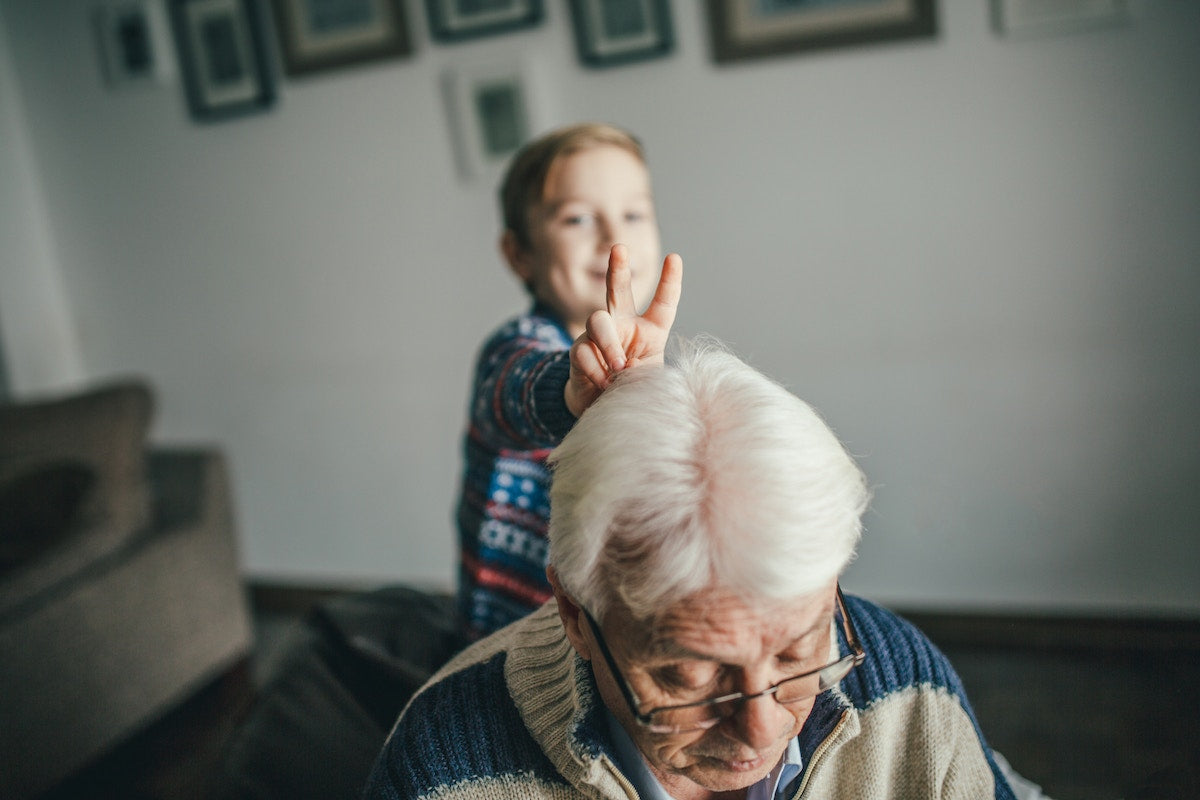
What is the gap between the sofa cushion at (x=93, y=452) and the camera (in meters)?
2.48

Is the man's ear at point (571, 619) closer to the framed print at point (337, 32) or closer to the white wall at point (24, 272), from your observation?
the framed print at point (337, 32)

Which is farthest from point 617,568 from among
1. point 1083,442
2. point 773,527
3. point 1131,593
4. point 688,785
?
point 1131,593

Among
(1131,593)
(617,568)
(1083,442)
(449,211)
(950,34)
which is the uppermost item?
(950,34)

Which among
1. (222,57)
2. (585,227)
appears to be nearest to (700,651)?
(585,227)

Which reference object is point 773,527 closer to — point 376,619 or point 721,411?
point 721,411

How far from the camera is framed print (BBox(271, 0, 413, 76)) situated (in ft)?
8.79

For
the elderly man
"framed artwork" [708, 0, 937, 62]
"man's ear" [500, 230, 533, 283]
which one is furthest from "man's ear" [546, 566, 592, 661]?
"framed artwork" [708, 0, 937, 62]

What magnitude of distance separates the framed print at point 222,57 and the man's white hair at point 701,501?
8.47ft

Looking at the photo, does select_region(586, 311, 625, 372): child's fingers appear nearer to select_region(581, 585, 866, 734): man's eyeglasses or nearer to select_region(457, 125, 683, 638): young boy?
select_region(457, 125, 683, 638): young boy

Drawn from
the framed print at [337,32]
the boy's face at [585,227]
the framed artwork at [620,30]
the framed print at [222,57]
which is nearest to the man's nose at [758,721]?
the boy's face at [585,227]

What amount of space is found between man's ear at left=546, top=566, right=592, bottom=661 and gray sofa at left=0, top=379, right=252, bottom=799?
6.34ft

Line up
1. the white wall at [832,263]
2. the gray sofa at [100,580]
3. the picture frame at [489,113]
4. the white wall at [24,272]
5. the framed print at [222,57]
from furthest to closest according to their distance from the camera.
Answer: the white wall at [24,272]
the framed print at [222,57]
the picture frame at [489,113]
the gray sofa at [100,580]
the white wall at [832,263]

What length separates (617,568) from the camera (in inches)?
31.6

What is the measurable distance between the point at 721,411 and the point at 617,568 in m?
0.17
